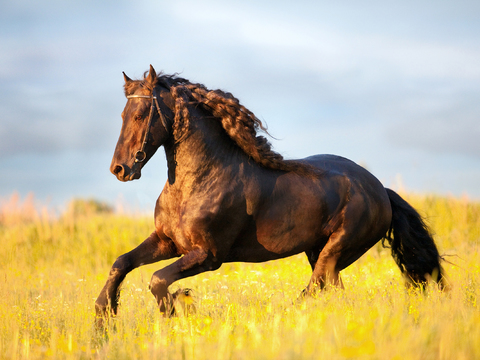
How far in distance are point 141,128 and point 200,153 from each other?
0.60 meters

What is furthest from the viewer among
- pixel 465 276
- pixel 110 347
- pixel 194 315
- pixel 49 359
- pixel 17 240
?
pixel 17 240

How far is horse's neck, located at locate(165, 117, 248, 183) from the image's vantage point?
446 centimetres

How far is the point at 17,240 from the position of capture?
1151 cm

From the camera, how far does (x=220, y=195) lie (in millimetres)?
4426

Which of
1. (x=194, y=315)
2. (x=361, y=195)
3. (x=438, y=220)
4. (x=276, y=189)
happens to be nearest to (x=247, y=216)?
(x=276, y=189)

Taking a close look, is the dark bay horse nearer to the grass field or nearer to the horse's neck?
the horse's neck

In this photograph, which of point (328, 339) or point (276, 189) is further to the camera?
point (276, 189)

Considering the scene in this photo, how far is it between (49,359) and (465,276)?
17.5 ft

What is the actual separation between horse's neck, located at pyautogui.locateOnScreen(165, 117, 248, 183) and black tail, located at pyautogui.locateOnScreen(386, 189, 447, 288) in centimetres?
243

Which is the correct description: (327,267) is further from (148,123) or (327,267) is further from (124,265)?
(148,123)

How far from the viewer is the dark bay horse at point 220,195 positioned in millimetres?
4328

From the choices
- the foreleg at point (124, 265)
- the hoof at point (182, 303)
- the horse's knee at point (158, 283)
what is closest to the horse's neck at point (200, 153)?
the foreleg at point (124, 265)

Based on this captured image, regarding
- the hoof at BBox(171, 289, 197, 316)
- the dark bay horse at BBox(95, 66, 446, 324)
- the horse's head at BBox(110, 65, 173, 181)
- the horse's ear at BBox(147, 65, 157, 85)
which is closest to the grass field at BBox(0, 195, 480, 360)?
the hoof at BBox(171, 289, 197, 316)

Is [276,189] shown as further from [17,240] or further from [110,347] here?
[17,240]
